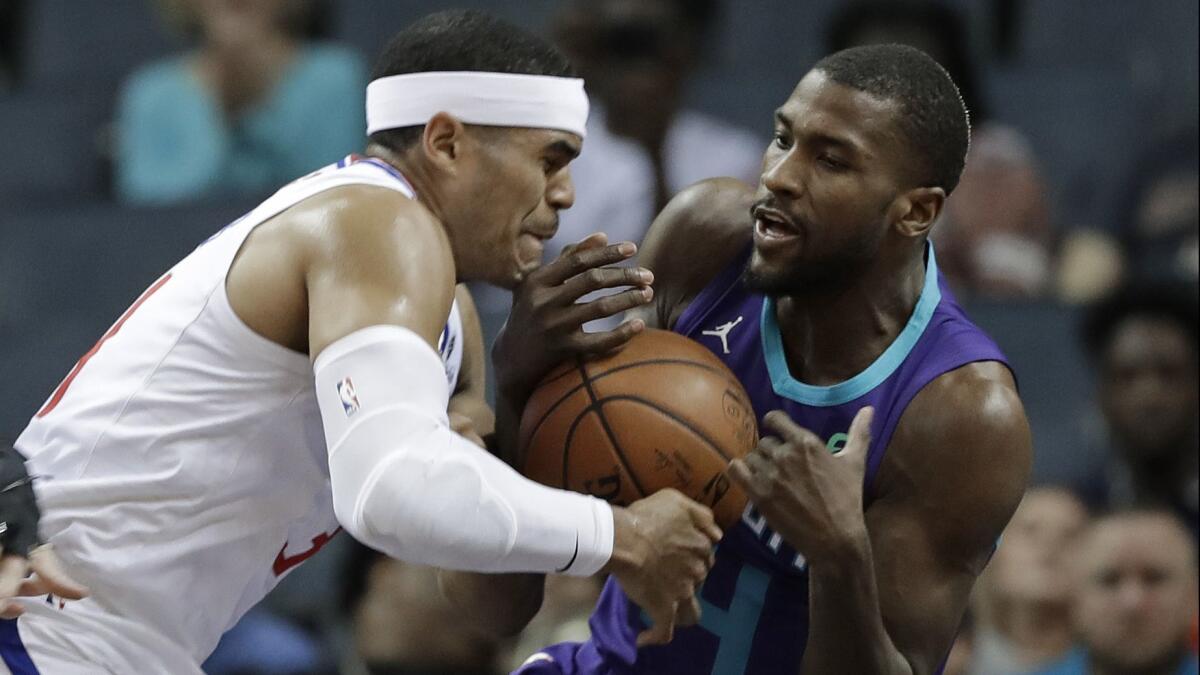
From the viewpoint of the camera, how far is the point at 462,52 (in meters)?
3.73

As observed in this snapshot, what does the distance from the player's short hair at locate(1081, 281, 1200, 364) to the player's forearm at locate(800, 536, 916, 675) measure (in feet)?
10.1

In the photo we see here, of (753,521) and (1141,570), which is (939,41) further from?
(753,521)

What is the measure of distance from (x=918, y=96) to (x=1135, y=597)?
253 centimetres

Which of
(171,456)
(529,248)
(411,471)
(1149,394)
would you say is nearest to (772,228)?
(529,248)

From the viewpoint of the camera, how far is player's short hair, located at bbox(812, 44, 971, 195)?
3.80 metres

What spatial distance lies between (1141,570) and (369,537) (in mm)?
3384

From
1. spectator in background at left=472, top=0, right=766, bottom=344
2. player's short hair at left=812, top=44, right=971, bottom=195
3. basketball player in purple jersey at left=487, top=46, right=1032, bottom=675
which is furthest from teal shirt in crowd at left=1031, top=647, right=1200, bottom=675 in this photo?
player's short hair at left=812, top=44, right=971, bottom=195

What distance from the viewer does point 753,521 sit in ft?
12.7

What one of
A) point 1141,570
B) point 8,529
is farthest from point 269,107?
point 8,529

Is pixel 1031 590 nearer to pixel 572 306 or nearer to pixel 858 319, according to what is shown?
pixel 858 319

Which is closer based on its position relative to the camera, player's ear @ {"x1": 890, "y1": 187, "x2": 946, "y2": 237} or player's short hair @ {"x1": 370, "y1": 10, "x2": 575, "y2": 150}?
player's short hair @ {"x1": 370, "y1": 10, "x2": 575, "y2": 150}

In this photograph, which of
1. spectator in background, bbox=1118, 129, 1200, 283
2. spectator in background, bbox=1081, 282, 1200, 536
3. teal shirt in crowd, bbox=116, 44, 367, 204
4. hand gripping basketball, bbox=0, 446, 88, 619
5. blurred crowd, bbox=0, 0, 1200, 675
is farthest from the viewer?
teal shirt in crowd, bbox=116, 44, 367, 204

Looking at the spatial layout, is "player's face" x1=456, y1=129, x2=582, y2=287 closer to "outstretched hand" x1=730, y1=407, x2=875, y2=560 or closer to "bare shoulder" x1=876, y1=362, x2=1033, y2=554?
"outstretched hand" x1=730, y1=407, x2=875, y2=560

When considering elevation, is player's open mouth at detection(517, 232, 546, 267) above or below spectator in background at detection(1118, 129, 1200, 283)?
above
